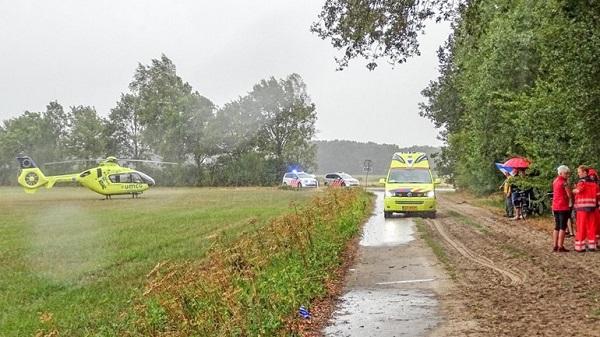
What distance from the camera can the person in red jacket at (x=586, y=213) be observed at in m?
13.8

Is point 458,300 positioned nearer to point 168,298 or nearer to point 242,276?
point 242,276

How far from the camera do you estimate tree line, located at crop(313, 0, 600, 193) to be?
491 inches

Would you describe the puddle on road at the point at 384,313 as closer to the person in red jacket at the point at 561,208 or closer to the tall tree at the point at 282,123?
the person in red jacket at the point at 561,208

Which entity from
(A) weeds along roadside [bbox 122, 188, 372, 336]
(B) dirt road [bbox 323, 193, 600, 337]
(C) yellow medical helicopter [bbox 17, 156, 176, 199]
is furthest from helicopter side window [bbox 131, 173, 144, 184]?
(A) weeds along roadside [bbox 122, 188, 372, 336]

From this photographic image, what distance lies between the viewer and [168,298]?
8.92 m

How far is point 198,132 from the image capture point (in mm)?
79875

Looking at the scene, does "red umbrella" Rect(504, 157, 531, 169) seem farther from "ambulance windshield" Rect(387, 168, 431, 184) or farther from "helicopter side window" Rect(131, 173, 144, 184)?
"helicopter side window" Rect(131, 173, 144, 184)

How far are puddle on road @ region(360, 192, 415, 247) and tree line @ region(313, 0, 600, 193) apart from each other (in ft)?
15.1

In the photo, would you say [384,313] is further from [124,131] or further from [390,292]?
[124,131]

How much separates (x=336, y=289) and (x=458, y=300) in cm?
208

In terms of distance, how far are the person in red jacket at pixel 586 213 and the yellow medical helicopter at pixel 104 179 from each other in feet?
127

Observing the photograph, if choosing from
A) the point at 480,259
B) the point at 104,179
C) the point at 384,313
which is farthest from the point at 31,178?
the point at 384,313

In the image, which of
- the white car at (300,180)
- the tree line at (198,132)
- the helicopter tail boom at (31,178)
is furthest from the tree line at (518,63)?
the tree line at (198,132)

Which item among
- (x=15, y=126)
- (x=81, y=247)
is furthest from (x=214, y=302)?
(x=15, y=126)
